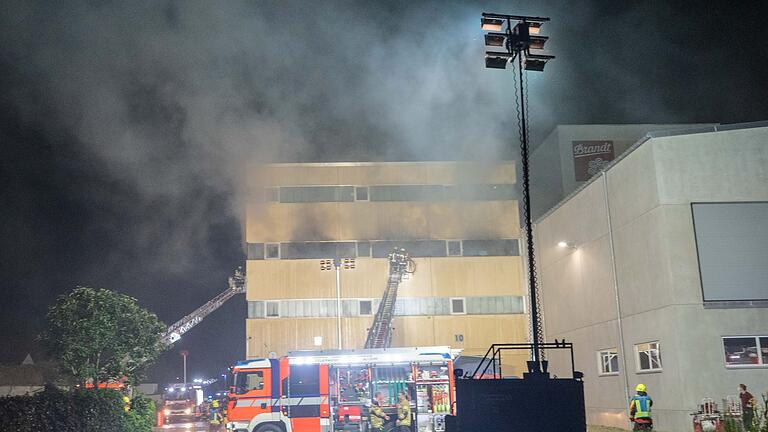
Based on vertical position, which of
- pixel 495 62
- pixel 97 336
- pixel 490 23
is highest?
pixel 490 23

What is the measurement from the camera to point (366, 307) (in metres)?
35.6

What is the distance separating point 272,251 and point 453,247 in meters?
9.08

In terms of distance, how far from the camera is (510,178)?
34.2 meters

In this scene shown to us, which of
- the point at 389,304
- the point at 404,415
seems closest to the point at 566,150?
the point at 389,304

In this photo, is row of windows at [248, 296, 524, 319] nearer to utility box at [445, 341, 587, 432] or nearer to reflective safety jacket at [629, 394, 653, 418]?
reflective safety jacket at [629, 394, 653, 418]

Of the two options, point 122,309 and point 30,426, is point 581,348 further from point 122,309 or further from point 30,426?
point 30,426

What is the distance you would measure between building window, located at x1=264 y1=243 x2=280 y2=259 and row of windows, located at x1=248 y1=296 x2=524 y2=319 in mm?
2225

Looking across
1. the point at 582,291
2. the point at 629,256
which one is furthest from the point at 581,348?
Answer: the point at 629,256

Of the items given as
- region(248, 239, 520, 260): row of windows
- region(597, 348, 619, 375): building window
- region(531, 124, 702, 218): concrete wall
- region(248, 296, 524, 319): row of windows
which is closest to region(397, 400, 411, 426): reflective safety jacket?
region(597, 348, 619, 375): building window

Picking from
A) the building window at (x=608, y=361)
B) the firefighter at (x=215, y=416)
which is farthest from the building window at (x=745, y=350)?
the firefighter at (x=215, y=416)

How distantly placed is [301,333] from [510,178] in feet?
41.4

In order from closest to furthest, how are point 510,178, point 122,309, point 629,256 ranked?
point 629,256 → point 122,309 → point 510,178

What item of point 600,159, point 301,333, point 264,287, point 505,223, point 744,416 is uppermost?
point 600,159

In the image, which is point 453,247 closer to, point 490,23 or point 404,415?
point 404,415
